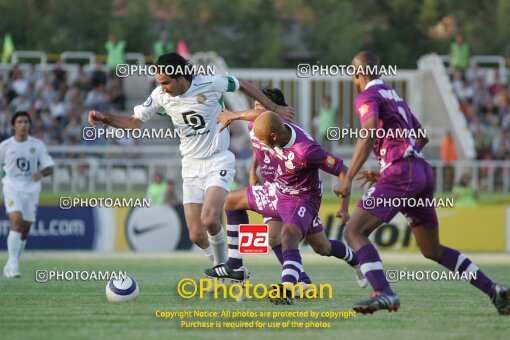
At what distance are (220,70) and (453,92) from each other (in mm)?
7015

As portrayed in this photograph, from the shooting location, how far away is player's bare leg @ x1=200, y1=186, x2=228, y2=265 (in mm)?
12570

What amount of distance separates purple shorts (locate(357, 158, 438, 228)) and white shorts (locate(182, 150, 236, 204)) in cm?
280

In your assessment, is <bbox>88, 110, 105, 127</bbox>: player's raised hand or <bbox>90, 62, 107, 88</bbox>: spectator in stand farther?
<bbox>90, 62, 107, 88</bbox>: spectator in stand

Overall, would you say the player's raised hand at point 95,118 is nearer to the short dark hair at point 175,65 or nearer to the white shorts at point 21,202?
the short dark hair at point 175,65

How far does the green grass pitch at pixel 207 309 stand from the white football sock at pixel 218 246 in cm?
73

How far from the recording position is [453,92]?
108ft

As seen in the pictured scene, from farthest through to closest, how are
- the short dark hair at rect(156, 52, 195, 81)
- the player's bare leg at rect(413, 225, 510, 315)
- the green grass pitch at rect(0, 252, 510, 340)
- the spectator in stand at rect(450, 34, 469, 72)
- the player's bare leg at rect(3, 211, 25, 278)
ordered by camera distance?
the spectator in stand at rect(450, 34, 469, 72)
the player's bare leg at rect(3, 211, 25, 278)
the short dark hair at rect(156, 52, 195, 81)
the player's bare leg at rect(413, 225, 510, 315)
the green grass pitch at rect(0, 252, 510, 340)

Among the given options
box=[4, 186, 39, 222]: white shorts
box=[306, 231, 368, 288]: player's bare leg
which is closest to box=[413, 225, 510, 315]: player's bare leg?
box=[306, 231, 368, 288]: player's bare leg

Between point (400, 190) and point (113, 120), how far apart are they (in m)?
3.69

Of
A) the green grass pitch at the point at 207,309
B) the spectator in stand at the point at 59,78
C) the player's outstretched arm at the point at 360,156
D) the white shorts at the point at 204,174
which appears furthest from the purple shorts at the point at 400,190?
the spectator in stand at the point at 59,78

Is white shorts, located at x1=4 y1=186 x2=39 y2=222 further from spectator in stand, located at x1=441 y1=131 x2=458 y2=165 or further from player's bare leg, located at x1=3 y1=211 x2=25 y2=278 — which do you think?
spectator in stand, located at x1=441 y1=131 x2=458 y2=165

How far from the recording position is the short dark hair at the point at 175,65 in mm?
12398

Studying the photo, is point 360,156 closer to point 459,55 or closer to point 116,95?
point 116,95

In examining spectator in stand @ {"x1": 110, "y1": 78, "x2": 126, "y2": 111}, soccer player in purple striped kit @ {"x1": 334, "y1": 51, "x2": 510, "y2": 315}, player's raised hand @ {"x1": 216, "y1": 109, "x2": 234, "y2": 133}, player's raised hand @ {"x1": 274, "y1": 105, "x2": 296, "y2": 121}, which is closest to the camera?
soccer player in purple striped kit @ {"x1": 334, "y1": 51, "x2": 510, "y2": 315}
